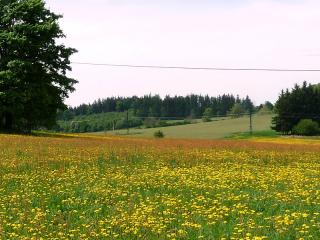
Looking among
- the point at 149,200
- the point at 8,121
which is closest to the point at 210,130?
the point at 8,121

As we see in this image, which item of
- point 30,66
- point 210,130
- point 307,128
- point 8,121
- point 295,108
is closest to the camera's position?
point 30,66

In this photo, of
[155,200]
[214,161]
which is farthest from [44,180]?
[214,161]

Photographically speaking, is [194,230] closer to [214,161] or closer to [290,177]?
[290,177]

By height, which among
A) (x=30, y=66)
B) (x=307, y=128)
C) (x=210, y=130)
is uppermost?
(x=30, y=66)

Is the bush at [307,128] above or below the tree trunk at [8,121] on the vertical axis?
below

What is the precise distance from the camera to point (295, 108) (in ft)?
382

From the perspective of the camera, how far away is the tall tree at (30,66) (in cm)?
4531

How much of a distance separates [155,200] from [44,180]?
17.7 feet

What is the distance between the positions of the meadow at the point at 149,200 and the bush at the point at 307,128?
85.4m

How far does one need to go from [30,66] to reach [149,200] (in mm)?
35384

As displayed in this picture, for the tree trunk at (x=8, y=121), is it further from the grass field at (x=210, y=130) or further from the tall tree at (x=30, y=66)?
the grass field at (x=210, y=130)

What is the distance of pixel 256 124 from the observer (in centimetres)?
14862

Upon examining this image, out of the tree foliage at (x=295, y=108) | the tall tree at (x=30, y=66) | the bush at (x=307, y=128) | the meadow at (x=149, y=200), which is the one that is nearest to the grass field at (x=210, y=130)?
the tree foliage at (x=295, y=108)

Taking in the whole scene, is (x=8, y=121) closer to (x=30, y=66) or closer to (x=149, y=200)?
(x=30, y=66)
